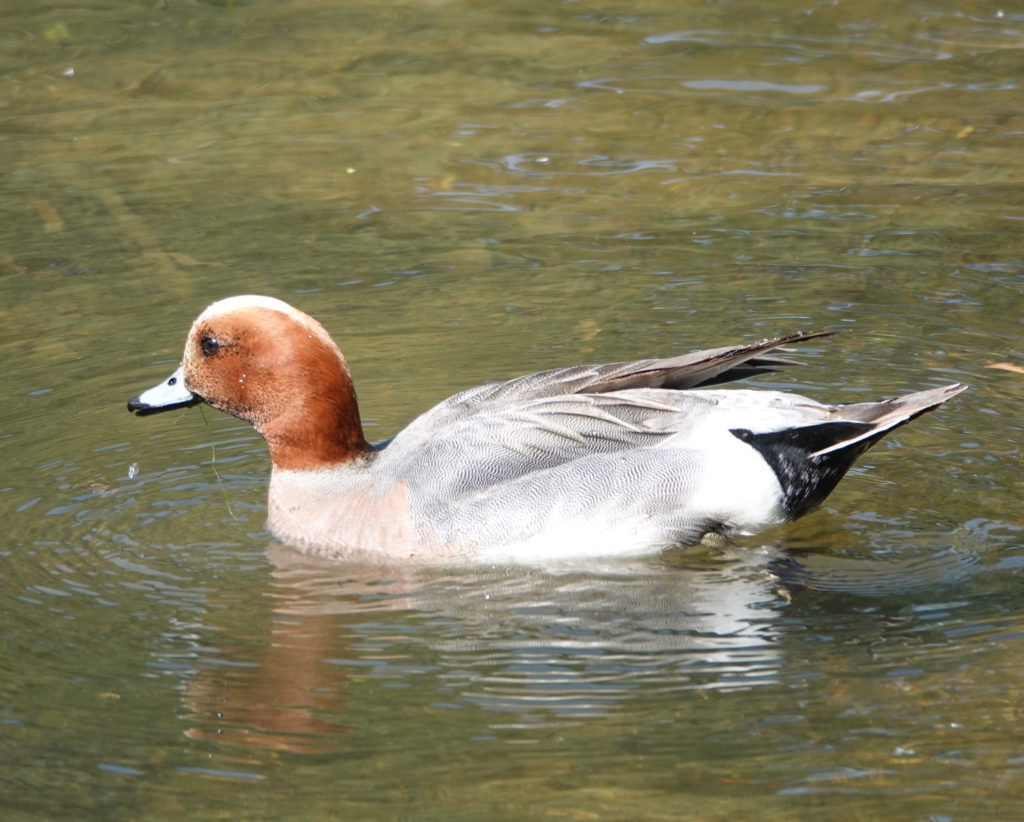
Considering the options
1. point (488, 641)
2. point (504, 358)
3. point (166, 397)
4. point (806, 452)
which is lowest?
point (488, 641)

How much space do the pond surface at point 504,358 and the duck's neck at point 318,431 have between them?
351 mm

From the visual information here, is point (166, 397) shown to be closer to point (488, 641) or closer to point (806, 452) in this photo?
point (488, 641)

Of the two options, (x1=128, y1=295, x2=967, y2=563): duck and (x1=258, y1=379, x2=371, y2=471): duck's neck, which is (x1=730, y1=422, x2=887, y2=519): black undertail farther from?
(x1=258, y1=379, x2=371, y2=471): duck's neck

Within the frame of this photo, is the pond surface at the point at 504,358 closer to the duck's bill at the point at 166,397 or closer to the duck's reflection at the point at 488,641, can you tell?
the duck's reflection at the point at 488,641

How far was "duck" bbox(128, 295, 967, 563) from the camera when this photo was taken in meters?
5.89

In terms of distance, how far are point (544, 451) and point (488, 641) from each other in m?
0.96

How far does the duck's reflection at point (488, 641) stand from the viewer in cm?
482

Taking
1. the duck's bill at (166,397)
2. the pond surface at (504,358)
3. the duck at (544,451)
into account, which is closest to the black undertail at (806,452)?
the duck at (544,451)

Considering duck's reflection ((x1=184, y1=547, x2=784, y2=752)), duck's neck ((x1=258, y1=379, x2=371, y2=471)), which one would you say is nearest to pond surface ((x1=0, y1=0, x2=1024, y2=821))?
duck's reflection ((x1=184, y1=547, x2=784, y2=752))

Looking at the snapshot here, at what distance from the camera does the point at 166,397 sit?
6.30 meters

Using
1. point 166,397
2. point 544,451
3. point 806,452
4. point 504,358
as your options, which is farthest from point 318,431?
point 806,452

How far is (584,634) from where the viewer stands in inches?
207

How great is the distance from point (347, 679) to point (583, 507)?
124cm

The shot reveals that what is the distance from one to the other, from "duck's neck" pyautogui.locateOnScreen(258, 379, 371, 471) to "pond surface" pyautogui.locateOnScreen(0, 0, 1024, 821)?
351 millimetres
